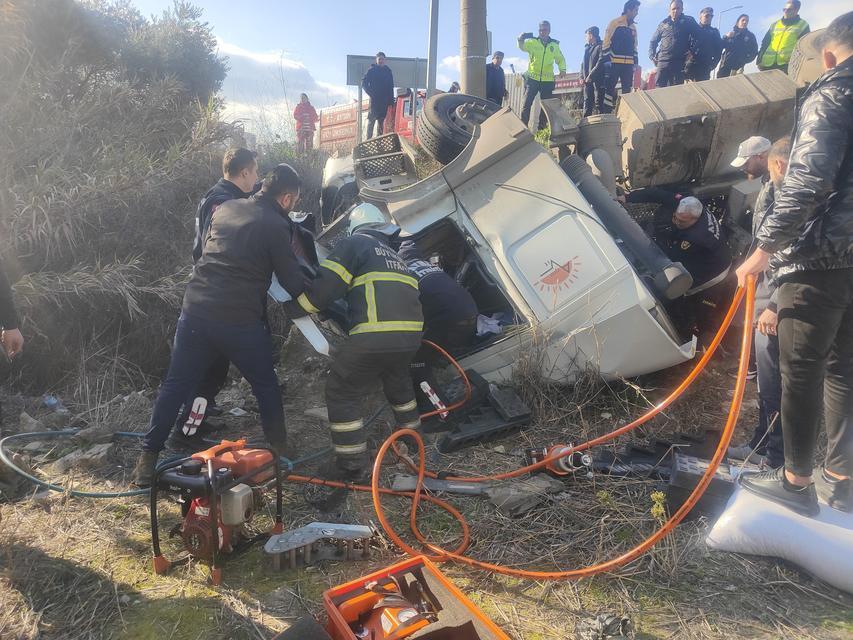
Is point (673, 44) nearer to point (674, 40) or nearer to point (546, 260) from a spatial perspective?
point (674, 40)

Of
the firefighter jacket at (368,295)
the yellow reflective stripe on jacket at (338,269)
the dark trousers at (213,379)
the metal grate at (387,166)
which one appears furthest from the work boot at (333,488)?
the metal grate at (387,166)

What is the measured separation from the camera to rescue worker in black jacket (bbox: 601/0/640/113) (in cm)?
813

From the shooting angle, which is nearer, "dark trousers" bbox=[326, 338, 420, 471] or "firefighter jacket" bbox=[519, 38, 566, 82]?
"dark trousers" bbox=[326, 338, 420, 471]

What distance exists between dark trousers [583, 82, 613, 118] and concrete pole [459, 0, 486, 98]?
2.94 m

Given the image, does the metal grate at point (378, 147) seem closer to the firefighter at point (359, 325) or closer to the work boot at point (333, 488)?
the firefighter at point (359, 325)

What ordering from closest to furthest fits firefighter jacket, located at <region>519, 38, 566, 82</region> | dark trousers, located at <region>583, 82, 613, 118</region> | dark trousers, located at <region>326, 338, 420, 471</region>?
→ dark trousers, located at <region>326, 338, 420, 471</region>
dark trousers, located at <region>583, 82, 613, 118</region>
firefighter jacket, located at <region>519, 38, 566, 82</region>

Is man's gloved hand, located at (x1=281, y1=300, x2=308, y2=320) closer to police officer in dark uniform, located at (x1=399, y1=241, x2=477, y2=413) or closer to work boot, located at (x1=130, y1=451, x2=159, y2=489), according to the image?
police officer in dark uniform, located at (x1=399, y1=241, x2=477, y2=413)

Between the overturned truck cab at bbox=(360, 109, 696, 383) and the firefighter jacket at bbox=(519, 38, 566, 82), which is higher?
the firefighter jacket at bbox=(519, 38, 566, 82)

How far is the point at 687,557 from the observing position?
2.40 meters

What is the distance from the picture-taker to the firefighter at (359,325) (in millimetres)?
3137

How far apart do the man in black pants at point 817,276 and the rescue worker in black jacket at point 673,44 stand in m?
6.84

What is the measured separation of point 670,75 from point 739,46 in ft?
6.13

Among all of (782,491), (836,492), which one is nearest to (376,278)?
(782,491)

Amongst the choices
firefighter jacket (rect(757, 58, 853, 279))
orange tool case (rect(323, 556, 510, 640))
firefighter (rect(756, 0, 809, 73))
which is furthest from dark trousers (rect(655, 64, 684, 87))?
orange tool case (rect(323, 556, 510, 640))
